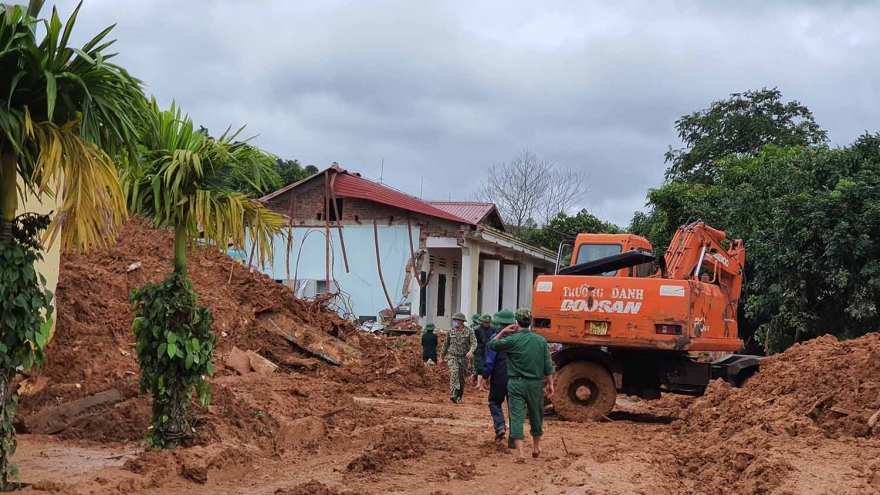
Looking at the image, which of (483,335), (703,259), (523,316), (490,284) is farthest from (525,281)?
(523,316)

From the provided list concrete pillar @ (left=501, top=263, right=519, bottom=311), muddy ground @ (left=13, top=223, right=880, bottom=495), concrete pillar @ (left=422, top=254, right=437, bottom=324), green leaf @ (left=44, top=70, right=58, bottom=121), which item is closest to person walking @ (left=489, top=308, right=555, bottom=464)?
muddy ground @ (left=13, top=223, right=880, bottom=495)

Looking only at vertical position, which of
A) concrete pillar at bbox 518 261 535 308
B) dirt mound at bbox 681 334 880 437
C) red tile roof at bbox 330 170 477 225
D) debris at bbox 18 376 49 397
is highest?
red tile roof at bbox 330 170 477 225

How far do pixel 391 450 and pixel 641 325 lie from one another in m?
5.33

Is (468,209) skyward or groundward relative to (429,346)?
skyward

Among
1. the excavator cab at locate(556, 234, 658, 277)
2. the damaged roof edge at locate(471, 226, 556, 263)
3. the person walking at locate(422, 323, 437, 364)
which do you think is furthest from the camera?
the damaged roof edge at locate(471, 226, 556, 263)

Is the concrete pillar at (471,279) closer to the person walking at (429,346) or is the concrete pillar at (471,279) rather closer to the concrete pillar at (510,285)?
the concrete pillar at (510,285)

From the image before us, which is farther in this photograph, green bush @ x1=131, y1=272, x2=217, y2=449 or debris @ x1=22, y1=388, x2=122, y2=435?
debris @ x1=22, y1=388, x2=122, y2=435

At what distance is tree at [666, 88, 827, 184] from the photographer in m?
40.9

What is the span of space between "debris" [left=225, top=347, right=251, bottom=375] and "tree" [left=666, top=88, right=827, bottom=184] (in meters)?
28.6

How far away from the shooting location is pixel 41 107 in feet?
23.7

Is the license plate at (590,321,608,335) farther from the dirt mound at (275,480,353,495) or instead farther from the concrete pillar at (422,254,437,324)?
the concrete pillar at (422,254,437,324)

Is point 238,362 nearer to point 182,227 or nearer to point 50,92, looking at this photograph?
point 182,227

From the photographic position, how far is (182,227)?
9.48 metres

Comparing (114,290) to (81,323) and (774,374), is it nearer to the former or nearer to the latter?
(81,323)
